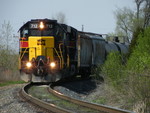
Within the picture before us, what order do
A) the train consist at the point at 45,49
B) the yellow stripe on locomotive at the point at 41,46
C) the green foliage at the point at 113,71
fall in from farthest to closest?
the yellow stripe on locomotive at the point at 41,46 → the train consist at the point at 45,49 → the green foliage at the point at 113,71

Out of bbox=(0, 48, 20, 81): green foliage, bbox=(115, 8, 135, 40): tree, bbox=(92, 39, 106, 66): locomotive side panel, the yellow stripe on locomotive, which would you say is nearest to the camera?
the yellow stripe on locomotive

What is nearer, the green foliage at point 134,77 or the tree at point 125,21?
the green foliage at point 134,77

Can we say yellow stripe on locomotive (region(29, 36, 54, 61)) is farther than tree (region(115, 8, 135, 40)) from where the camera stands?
No

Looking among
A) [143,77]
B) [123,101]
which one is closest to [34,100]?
[123,101]

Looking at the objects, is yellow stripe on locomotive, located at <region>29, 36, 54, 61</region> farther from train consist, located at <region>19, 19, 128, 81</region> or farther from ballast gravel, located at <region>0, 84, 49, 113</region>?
ballast gravel, located at <region>0, 84, 49, 113</region>

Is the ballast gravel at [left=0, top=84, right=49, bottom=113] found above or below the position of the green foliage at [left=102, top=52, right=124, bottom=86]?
below

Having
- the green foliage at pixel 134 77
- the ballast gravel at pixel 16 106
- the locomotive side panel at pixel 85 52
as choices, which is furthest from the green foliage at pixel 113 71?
the locomotive side panel at pixel 85 52

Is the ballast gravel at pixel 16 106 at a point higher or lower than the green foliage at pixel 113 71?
lower

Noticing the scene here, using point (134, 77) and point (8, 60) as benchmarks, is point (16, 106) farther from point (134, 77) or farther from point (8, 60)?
point (8, 60)

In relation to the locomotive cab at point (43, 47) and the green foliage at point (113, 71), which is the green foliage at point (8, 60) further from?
the green foliage at point (113, 71)

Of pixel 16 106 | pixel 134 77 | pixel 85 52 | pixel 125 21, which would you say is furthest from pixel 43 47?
pixel 125 21

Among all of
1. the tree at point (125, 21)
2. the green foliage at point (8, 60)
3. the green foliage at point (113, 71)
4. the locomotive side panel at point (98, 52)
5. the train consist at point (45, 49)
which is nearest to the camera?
the green foliage at point (113, 71)

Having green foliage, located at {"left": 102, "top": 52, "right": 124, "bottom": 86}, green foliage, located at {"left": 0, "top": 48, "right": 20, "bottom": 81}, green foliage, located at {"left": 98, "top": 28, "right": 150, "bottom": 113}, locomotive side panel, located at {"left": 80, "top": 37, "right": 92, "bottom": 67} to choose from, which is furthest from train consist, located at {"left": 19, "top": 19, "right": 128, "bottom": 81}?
green foliage, located at {"left": 0, "top": 48, "right": 20, "bottom": 81}

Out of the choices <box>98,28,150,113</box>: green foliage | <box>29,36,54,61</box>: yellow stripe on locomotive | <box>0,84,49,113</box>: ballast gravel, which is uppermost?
<box>29,36,54,61</box>: yellow stripe on locomotive
